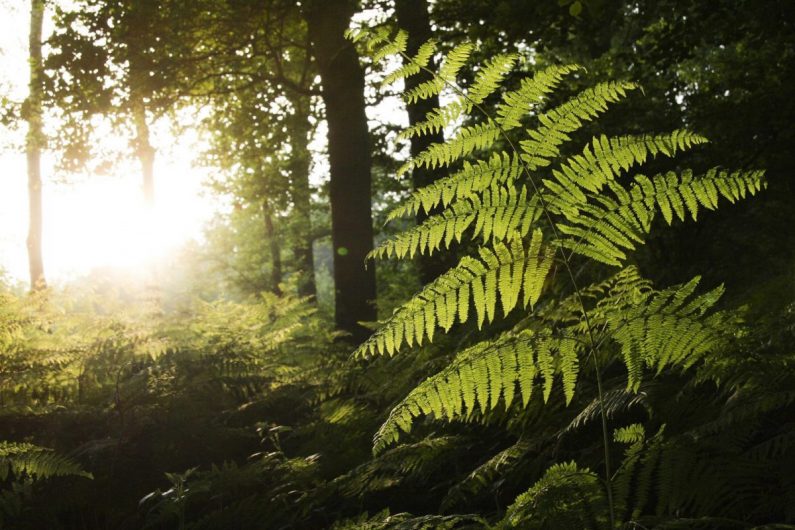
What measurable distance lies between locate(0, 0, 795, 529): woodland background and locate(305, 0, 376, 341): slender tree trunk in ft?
0.10

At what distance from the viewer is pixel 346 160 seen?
873cm

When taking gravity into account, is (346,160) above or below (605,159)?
above

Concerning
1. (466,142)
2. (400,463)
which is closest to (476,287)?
(466,142)

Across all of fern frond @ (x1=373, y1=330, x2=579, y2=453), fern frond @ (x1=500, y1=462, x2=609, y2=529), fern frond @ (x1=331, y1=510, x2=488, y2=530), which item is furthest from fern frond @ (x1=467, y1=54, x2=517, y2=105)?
fern frond @ (x1=331, y1=510, x2=488, y2=530)

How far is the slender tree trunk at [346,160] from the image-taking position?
338 inches

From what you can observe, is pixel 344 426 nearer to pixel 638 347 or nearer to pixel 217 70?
pixel 638 347

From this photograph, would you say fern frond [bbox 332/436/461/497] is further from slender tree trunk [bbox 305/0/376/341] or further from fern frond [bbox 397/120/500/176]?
slender tree trunk [bbox 305/0/376/341]

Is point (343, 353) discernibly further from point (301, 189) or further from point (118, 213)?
point (118, 213)

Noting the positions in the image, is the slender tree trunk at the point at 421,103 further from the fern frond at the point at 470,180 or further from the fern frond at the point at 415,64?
the fern frond at the point at 470,180

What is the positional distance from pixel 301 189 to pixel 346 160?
814cm

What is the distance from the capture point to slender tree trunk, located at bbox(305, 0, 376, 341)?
28.2 ft

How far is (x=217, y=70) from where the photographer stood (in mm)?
10203

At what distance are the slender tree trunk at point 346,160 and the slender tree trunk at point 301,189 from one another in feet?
8.79

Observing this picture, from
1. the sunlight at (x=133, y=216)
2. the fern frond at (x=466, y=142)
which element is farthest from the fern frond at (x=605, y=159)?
the sunlight at (x=133, y=216)
